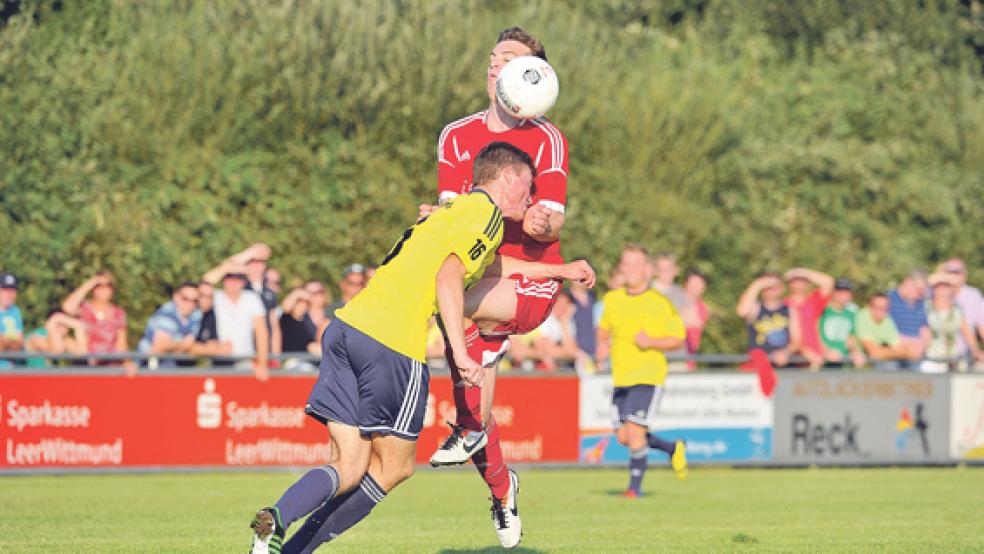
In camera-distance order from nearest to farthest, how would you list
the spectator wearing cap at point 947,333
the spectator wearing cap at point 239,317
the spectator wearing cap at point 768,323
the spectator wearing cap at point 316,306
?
the spectator wearing cap at point 239,317 → the spectator wearing cap at point 316,306 → the spectator wearing cap at point 768,323 → the spectator wearing cap at point 947,333

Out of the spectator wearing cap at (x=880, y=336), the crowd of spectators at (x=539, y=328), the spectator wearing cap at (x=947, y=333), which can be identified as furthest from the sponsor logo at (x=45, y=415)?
the spectator wearing cap at (x=947, y=333)

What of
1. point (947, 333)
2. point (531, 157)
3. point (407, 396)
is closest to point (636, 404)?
point (531, 157)

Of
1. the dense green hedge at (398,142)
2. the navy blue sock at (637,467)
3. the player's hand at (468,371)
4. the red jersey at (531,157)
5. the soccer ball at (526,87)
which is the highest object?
the dense green hedge at (398,142)

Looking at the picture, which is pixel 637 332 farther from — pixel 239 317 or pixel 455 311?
pixel 455 311

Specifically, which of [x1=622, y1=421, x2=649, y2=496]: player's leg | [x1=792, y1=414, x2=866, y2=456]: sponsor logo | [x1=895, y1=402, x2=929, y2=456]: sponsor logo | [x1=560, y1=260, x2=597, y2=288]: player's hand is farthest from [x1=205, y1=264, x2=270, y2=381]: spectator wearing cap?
[x1=560, y1=260, x2=597, y2=288]: player's hand

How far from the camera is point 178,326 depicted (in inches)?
725

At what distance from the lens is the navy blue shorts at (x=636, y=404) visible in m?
15.9

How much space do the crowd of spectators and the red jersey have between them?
8482mm

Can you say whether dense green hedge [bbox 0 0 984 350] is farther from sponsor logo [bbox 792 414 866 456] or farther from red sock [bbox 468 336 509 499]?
red sock [bbox 468 336 509 499]

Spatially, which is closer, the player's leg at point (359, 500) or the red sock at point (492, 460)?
the player's leg at point (359, 500)

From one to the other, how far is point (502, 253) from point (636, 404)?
6.51m

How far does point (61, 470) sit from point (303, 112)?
30.9 ft

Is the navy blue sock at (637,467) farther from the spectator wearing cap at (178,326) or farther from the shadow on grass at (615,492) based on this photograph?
the spectator wearing cap at (178,326)

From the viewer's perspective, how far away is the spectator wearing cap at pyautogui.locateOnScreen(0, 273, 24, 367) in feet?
57.8
